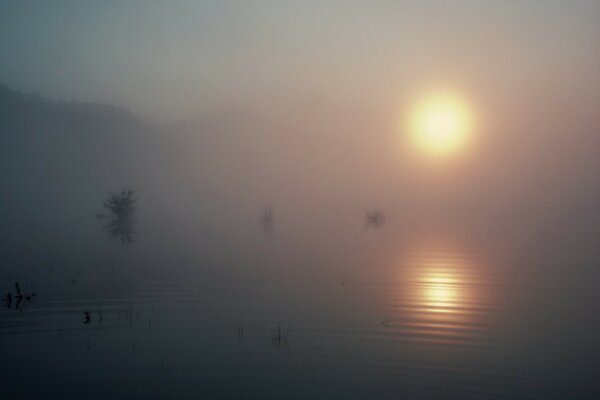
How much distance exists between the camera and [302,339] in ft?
66.6

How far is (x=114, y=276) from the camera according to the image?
112 ft

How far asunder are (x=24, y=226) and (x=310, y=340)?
2408 inches

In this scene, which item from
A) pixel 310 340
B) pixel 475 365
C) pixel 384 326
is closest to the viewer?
pixel 475 365

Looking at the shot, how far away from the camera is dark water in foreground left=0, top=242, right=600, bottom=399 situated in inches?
609

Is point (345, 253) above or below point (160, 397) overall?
above

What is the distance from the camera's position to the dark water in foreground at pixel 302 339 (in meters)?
15.5

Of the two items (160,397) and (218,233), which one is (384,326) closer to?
(160,397)

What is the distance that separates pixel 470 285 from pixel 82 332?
2311cm

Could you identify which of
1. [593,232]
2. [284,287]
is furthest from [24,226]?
[593,232]

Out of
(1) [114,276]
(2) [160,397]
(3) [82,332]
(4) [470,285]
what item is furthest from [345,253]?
(2) [160,397]

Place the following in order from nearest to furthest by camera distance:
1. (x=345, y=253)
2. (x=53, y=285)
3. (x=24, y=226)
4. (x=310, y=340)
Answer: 1. (x=310, y=340)
2. (x=53, y=285)
3. (x=345, y=253)
4. (x=24, y=226)

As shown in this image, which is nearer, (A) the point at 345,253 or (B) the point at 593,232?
(A) the point at 345,253

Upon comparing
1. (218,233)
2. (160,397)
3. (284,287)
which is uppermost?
(218,233)

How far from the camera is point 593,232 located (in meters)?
61.4
